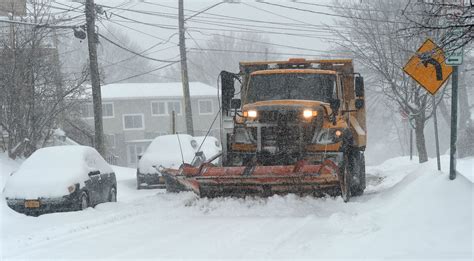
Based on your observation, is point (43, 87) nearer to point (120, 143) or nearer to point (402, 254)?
point (402, 254)

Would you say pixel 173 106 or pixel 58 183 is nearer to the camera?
pixel 58 183

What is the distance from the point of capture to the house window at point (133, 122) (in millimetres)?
50594

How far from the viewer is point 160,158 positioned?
18.2 meters

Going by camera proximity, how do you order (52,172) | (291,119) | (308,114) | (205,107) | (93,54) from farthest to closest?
(205,107)
(93,54)
(52,172)
(291,119)
(308,114)

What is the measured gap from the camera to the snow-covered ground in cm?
702

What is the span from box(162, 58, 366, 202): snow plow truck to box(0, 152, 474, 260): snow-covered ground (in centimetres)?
37

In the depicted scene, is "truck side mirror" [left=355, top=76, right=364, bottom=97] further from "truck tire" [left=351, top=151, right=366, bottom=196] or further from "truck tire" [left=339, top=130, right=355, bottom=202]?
"truck tire" [left=351, top=151, right=366, bottom=196]

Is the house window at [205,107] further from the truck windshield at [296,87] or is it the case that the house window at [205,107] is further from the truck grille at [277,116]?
the truck grille at [277,116]

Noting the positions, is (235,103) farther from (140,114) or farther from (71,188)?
(140,114)

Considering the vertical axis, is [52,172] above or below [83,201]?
above

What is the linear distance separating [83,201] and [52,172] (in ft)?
2.94

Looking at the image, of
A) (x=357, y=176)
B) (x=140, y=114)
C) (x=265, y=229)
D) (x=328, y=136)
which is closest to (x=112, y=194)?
(x=357, y=176)

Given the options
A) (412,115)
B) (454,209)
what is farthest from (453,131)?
(412,115)

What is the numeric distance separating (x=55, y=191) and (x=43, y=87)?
1045 cm
